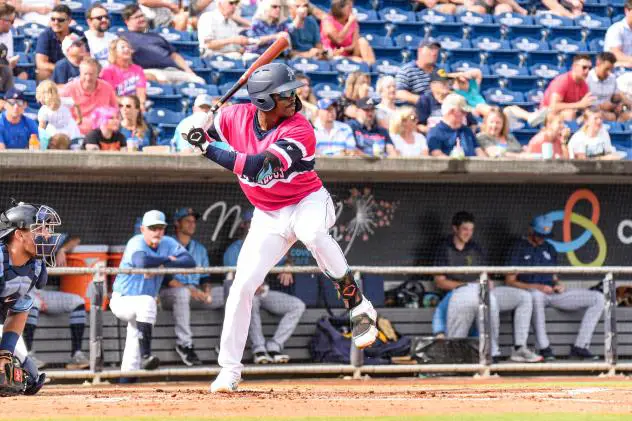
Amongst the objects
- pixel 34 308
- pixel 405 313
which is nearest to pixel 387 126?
pixel 405 313

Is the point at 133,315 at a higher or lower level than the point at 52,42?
lower

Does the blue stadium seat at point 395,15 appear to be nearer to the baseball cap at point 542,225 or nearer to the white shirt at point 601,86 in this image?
the white shirt at point 601,86

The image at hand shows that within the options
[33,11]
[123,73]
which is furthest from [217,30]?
[33,11]

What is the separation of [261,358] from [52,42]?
3.60 m

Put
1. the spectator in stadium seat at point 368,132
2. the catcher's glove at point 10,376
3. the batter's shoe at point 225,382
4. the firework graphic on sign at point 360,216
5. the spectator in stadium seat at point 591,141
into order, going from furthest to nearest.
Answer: the spectator in stadium seat at point 591,141
the firework graphic on sign at point 360,216
the spectator in stadium seat at point 368,132
the batter's shoe at point 225,382
the catcher's glove at point 10,376

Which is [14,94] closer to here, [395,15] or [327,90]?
[327,90]

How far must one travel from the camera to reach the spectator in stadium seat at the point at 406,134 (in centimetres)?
1188

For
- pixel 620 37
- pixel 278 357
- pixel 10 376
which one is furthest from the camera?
pixel 620 37

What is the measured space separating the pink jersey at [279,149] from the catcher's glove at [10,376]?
1749mm

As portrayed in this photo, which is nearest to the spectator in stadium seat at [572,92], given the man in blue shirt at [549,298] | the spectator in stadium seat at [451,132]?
the spectator in stadium seat at [451,132]

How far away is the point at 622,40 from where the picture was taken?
14.9 meters

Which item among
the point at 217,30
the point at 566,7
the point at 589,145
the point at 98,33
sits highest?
the point at 566,7

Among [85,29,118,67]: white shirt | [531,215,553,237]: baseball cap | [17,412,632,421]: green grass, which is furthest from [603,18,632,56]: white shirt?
[17,412,632,421]: green grass

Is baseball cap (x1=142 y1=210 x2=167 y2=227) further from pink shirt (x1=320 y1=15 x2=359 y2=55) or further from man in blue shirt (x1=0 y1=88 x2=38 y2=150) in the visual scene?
pink shirt (x1=320 y1=15 x2=359 y2=55)
